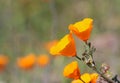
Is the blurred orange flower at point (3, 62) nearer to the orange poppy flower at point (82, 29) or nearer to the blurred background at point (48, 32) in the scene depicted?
the blurred background at point (48, 32)

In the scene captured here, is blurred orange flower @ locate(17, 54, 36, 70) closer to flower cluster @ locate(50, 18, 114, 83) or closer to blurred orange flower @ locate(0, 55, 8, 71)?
blurred orange flower @ locate(0, 55, 8, 71)

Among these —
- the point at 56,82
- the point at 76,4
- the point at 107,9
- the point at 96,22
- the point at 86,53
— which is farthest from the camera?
the point at 76,4

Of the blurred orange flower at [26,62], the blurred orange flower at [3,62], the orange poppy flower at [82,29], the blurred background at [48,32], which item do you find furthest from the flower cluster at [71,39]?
the blurred orange flower at [3,62]

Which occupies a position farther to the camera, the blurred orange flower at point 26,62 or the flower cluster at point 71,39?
the blurred orange flower at point 26,62

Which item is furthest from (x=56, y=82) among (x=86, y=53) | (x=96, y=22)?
(x=86, y=53)

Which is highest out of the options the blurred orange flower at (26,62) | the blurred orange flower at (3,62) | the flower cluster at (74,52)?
the blurred orange flower at (3,62)

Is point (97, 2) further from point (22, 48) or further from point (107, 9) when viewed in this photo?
point (22, 48)

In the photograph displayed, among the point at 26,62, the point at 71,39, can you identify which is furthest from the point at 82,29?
the point at 26,62

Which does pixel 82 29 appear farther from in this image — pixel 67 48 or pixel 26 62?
pixel 26 62

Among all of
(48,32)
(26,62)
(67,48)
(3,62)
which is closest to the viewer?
(67,48)
